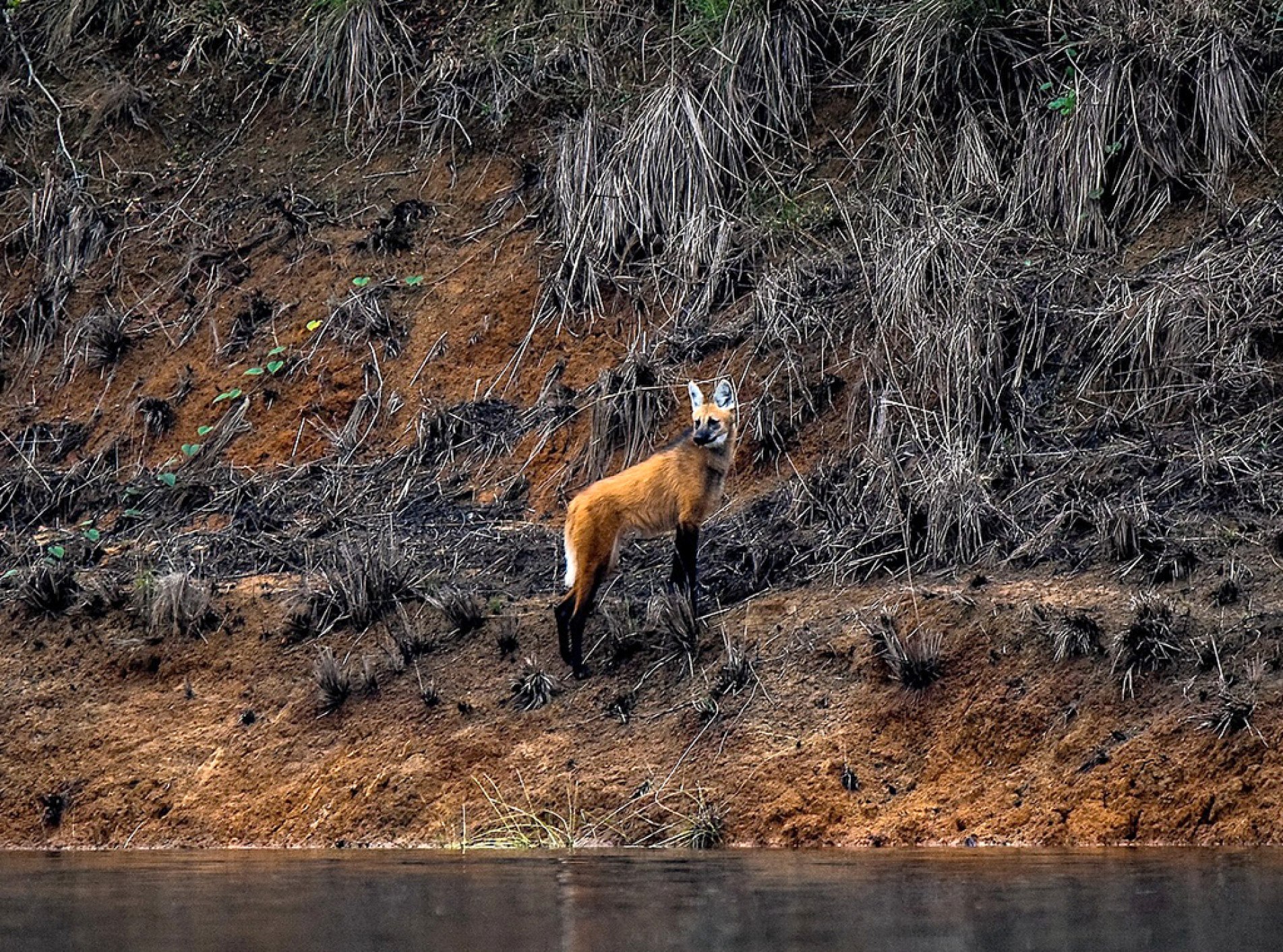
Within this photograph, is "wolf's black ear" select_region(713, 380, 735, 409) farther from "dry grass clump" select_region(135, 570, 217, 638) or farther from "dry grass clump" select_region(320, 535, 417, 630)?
"dry grass clump" select_region(135, 570, 217, 638)

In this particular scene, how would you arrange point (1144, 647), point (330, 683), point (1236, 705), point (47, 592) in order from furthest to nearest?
point (47, 592)
point (330, 683)
point (1144, 647)
point (1236, 705)

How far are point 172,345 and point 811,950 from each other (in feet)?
35.0

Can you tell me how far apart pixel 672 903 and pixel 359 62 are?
1106cm

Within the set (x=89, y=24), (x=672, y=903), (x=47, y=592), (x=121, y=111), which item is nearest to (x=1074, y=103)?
(x=47, y=592)

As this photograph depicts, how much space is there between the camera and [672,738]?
953 cm

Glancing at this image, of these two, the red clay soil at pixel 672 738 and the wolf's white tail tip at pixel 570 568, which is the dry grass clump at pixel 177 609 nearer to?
the red clay soil at pixel 672 738

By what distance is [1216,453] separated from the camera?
10508mm

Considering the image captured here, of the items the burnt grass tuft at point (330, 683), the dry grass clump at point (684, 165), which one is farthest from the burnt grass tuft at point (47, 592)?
the dry grass clump at point (684, 165)

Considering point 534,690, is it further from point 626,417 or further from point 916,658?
point 626,417

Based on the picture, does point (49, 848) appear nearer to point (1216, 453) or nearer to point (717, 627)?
point (717, 627)

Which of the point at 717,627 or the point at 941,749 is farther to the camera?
the point at 717,627

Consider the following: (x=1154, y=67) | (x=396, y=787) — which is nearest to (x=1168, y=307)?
(x=1154, y=67)

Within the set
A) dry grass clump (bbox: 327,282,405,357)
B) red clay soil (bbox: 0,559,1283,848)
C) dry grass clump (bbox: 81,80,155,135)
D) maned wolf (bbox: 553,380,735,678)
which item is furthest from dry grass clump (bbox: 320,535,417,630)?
dry grass clump (bbox: 81,80,155,135)

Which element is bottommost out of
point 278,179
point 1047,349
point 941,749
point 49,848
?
point 49,848
